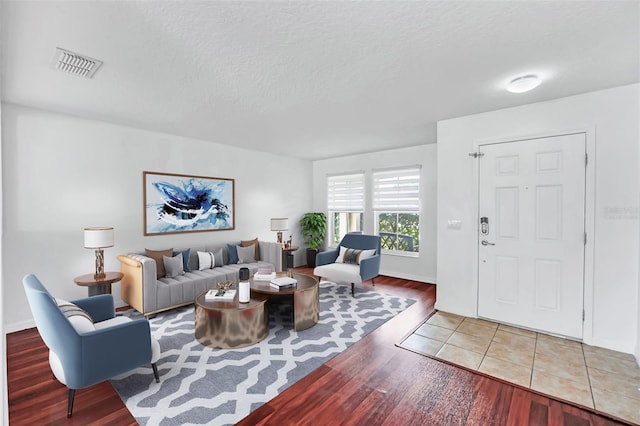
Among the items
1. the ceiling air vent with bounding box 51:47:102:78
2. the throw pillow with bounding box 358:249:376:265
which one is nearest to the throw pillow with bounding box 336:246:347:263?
the throw pillow with bounding box 358:249:376:265

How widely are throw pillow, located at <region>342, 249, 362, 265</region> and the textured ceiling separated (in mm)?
2320

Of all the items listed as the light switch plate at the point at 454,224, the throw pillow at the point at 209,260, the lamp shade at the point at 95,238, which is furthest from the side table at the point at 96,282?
the light switch plate at the point at 454,224

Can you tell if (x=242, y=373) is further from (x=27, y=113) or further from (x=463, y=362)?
(x=27, y=113)

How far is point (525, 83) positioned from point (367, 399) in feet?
10.1

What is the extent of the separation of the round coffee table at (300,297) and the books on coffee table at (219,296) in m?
0.27

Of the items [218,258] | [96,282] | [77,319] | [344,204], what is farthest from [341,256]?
[77,319]

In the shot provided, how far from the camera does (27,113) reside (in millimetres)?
3467

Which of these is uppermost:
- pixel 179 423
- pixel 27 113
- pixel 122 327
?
pixel 27 113

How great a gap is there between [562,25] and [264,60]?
213cm

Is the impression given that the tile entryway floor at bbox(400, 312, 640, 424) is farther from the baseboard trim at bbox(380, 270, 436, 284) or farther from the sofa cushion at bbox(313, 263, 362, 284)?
the baseboard trim at bbox(380, 270, 436, 284)

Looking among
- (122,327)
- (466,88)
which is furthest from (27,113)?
(466,88)

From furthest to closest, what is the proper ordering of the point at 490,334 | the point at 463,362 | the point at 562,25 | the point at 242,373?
the point at 490,334 < the point at 463,362 < the point at 242,373 < the point at 562,25

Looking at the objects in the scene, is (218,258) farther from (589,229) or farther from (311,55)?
(589,229)

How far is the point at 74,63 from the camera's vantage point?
245cm
